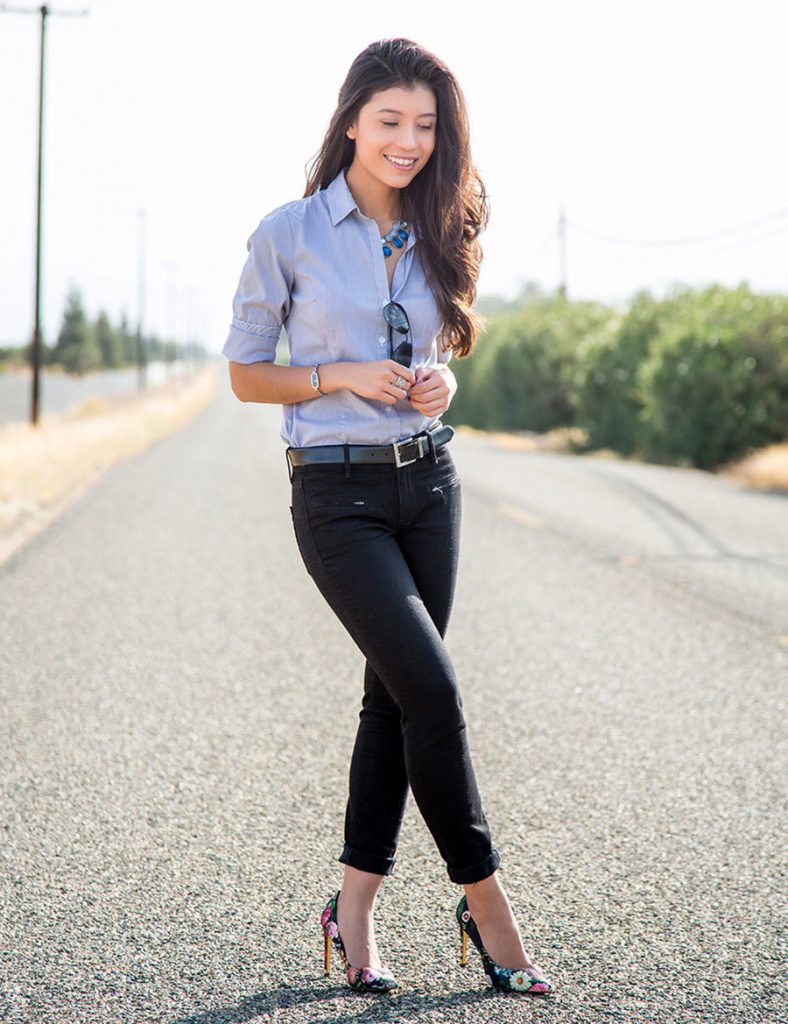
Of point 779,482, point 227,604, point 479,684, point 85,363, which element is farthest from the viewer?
point 85,363

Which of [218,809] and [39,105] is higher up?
[39,105]

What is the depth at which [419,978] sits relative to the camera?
9.14ft

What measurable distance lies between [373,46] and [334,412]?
0.81 metres

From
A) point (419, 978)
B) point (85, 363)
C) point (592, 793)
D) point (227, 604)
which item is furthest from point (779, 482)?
point (85, 363)

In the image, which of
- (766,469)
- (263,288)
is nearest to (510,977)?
(263,288)

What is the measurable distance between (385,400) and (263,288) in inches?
14.3

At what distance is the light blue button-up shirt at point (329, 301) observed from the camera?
263cm

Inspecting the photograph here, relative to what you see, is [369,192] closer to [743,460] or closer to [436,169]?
[436,169]

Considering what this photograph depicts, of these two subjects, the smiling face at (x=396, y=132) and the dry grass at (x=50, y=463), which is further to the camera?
the dry grass at (x=50, y=463)

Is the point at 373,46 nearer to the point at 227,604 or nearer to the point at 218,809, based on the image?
the point at 218,809

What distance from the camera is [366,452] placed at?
2.66 metres

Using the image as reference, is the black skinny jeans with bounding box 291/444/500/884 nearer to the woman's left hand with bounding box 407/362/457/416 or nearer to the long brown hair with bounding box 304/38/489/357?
the woman's left hand with bounding box 407/362/457/416

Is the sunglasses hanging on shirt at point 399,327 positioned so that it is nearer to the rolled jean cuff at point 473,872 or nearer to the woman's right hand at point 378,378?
the woman's right hand at point 378,378

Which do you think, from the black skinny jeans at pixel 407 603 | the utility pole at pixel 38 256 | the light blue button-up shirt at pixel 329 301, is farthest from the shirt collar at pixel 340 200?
the utility pole at pixel 38 256
